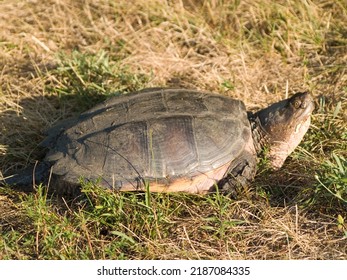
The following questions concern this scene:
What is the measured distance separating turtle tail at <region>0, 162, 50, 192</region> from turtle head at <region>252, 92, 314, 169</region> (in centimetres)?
173

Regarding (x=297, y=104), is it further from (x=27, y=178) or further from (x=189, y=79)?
(x=27, y=178)

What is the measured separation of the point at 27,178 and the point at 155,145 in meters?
1.05

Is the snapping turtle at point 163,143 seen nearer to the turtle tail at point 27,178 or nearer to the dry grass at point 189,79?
the turtle tail at point 27,178

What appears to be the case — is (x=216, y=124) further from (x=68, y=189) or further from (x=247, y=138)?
(x=68, y=189)

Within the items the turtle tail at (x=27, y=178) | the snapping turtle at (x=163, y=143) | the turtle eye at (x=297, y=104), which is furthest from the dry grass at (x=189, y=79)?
the turtle eye at (x=297, y=104)

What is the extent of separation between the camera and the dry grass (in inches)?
131

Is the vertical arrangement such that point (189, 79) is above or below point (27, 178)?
below

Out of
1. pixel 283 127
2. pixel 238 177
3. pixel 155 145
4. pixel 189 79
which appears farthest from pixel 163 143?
pixel 189 79

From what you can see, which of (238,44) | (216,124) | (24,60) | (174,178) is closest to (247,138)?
(216,124)

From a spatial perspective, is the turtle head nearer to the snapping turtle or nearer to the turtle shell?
the snapping turtle

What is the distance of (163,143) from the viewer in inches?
141

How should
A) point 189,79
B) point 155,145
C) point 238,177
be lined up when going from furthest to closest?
point 189,79
point 238,177
point 155,145

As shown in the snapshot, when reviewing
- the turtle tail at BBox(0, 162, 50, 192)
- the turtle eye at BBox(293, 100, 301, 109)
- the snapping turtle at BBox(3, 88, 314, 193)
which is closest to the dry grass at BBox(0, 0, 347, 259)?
the turtle tail at BBox(0, 162, 50, 192)
